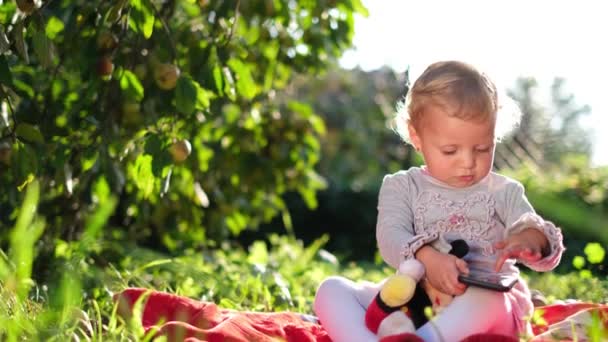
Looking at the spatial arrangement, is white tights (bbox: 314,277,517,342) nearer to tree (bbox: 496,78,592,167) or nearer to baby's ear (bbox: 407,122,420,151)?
baby's ear (bbox: 407,122,420,151)

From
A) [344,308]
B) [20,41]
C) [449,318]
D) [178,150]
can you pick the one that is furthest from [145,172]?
[449,318]

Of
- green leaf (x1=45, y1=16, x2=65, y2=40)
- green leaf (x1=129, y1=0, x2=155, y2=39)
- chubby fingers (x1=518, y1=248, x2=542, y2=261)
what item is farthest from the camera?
green leaf (x1=45, y1=16, x2=65, y2=40)

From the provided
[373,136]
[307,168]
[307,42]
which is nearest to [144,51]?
[307,42]

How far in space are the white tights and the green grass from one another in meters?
0.47

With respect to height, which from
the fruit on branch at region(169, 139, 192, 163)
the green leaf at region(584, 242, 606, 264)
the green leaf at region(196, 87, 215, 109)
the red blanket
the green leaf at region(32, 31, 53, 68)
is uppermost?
the green leaf at region(32, 31, 53, 68)

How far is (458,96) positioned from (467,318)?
1.63ft

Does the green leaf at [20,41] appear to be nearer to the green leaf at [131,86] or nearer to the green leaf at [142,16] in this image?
the green leaf at [142,16]

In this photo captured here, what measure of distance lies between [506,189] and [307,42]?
222 centimetres

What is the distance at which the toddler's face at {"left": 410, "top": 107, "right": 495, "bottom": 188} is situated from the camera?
6.87 feet

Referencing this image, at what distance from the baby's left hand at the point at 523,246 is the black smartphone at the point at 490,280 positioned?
1.5 inches

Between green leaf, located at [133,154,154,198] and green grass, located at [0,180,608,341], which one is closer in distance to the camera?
green grass, located at [0,180,608,341]

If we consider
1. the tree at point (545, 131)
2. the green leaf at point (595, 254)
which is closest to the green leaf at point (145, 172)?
the green leaf at point (595, 254)

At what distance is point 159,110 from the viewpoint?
11.2 feet

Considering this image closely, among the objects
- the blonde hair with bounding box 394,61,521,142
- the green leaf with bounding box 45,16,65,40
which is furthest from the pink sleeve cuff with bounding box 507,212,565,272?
the green leaf with bounding box 45,16,65,40
